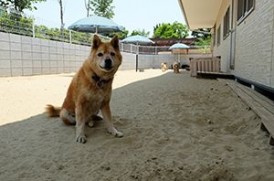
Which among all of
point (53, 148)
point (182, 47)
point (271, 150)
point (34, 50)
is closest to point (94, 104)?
point (53, 148)

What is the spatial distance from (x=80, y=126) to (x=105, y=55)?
2.70ft

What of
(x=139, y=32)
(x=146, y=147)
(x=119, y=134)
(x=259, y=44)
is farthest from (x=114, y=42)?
(x=139, y=32)

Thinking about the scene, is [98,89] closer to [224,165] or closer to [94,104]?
[94,104]

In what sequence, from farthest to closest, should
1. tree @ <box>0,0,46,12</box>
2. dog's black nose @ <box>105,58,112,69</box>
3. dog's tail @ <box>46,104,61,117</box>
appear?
tree @ <box>0,0,46,12</box>, dog's tail @ <box>46,104,61,117</box>, dog's black nose @ <box>105,58,112,69</box>

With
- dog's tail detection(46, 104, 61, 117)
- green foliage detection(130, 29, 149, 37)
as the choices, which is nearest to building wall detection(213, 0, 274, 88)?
dog's tail detection(46, 104, 61, 117)

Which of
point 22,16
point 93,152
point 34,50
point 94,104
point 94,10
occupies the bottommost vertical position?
point 93,152

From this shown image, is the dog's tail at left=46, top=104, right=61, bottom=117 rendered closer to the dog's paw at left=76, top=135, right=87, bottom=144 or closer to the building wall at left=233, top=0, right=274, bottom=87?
the dog's paw at left=76, top=135, right=87, bottom=144

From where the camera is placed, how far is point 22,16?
38.4 ft

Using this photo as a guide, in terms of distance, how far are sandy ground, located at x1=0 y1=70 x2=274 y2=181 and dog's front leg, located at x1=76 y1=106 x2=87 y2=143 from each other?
0.24 ft

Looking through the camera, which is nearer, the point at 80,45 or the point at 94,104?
the point at 94,104

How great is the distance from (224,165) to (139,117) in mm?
1978

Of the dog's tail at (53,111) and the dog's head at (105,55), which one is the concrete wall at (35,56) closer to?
the dog's tail at (53,111)

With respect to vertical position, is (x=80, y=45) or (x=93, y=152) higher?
(x=80, y=45)

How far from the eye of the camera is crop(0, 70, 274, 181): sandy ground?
7.85ft
